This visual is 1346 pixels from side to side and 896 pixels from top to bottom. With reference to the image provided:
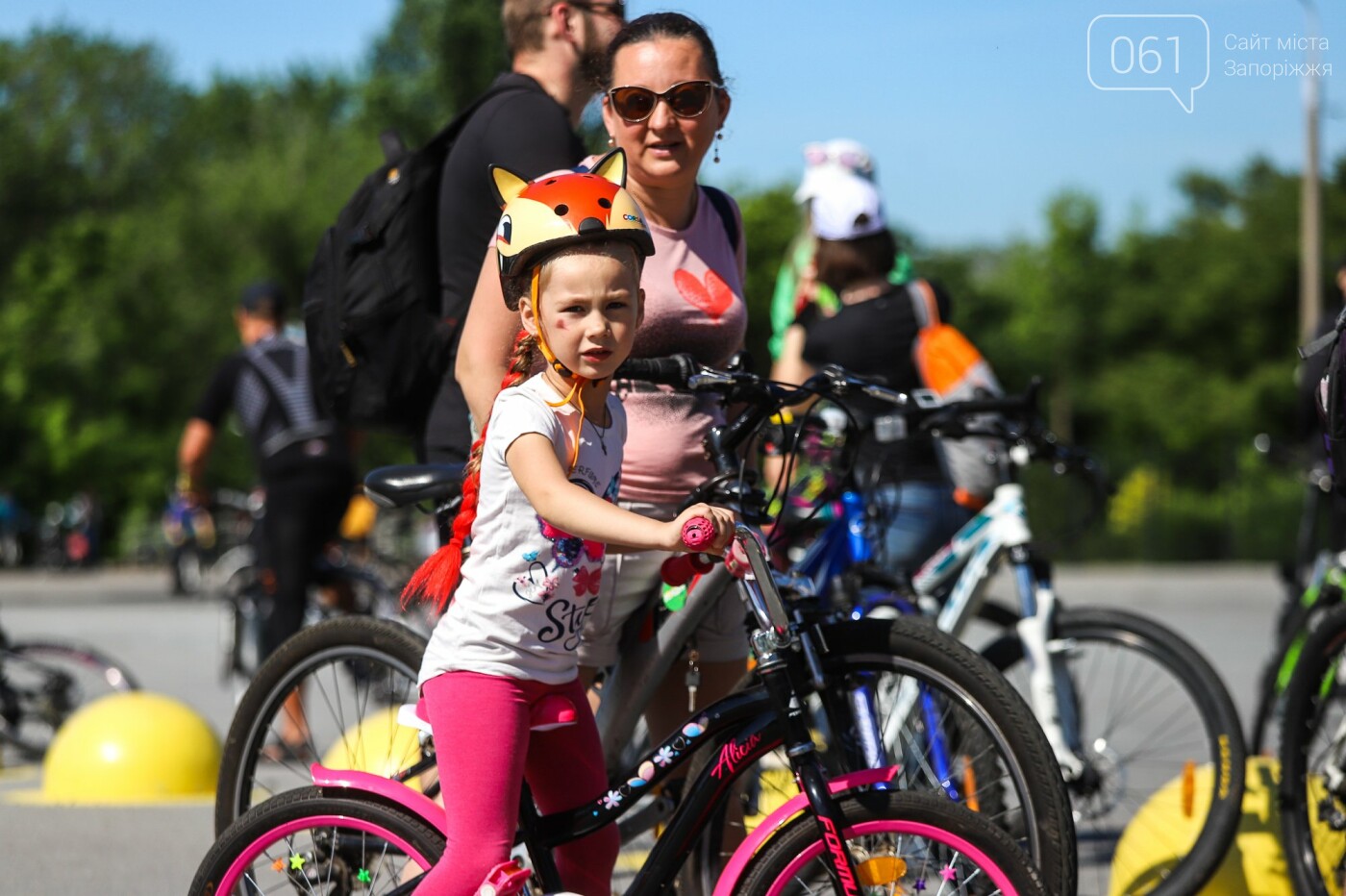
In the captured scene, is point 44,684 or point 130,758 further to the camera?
point 44,684

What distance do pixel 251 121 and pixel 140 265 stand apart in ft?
86.7

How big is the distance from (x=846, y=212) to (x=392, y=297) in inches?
74.0

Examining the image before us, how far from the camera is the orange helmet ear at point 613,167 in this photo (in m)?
3.24

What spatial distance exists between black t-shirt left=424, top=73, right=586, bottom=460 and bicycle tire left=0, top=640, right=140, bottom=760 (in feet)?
13.7

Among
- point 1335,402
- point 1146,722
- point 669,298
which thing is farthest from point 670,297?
point 1146,722

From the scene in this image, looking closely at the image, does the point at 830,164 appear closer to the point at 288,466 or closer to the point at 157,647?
the point at 288,466

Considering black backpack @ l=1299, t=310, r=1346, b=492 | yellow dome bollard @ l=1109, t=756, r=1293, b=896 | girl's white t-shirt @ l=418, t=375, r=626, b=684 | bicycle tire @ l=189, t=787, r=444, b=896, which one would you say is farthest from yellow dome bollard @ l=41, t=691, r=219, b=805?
black backpack @ l=1299, t=310, r=1346, b=492

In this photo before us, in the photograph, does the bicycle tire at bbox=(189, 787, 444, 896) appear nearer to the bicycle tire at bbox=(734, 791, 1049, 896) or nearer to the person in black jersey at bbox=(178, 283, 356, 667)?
the bicycle tire at bbox=(734, 791, 1049, 896)

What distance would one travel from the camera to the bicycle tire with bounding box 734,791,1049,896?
112 inches

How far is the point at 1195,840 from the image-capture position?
14.6 feet

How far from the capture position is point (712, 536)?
9.04 ft

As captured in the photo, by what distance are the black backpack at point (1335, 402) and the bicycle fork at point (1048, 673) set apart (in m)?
1.28

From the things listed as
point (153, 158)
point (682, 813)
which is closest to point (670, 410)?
point (682, 813)

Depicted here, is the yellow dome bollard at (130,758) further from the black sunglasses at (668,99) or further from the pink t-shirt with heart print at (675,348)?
the black sunglasses at (668,99)
